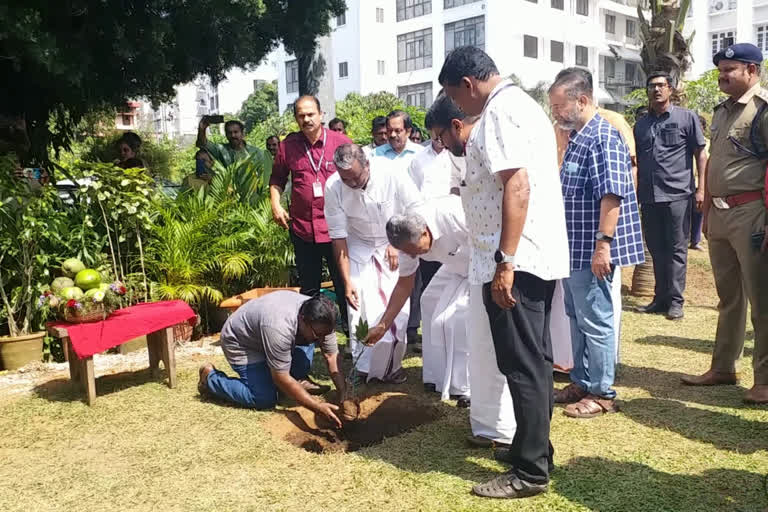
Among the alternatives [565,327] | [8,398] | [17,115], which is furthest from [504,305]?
[17,115]

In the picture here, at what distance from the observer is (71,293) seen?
17.0 ft

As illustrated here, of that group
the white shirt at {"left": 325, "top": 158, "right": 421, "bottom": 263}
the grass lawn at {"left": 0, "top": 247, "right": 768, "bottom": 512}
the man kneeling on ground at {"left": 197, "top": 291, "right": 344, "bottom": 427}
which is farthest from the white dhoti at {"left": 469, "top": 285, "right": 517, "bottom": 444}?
the white shirt at {"left": 325, "top": 158, "right": 421, "bottom": 263}

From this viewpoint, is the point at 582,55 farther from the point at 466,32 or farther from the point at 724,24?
the point at 466,32

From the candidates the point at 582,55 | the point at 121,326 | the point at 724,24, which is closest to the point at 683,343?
the point at 121,326

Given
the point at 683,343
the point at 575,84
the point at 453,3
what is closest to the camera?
the point at 575,84

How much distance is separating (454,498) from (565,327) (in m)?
1.86

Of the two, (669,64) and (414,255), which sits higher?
(669,64)

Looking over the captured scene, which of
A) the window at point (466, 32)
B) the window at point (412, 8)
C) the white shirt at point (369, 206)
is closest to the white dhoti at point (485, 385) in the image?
the white shirt at point (369, 206)

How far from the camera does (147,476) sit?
388 cm

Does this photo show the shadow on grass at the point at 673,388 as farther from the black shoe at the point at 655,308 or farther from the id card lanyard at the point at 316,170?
the id card lanyard at the point at 316,170

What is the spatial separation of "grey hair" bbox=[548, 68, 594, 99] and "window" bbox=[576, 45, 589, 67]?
40.0 m

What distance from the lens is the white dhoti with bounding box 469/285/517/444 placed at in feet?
11.9

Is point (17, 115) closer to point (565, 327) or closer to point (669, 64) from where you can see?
point (565, 327)

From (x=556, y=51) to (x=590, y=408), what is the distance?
39085mm
